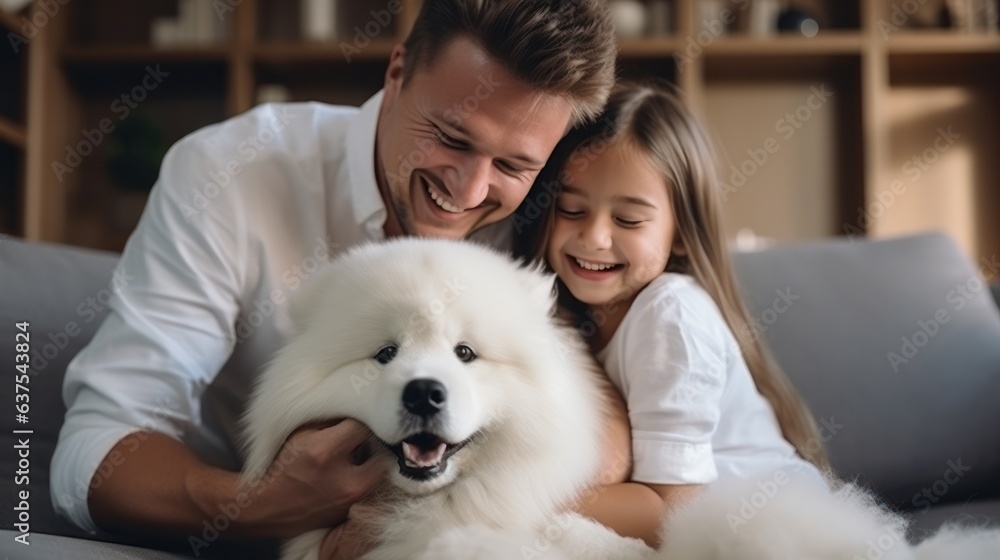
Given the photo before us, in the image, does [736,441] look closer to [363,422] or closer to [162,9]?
[363,422]

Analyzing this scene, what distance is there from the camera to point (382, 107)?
1.99 meters

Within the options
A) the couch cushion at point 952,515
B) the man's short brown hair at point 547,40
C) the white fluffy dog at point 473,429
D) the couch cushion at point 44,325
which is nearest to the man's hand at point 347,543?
the white fluffy dog at point 473,429

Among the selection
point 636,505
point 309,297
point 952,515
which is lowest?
point 952,515

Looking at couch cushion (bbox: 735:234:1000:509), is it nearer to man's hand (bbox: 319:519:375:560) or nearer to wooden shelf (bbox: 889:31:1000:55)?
man's hand (bbox: 319:519:375:560)

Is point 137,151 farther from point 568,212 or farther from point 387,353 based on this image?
point 387,353

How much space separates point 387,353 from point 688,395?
0.56 m

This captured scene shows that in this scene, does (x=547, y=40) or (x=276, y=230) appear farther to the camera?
(x=276, y=230)

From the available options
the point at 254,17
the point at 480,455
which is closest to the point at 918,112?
the point at 254,17

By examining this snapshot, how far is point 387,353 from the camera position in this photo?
1.36 m

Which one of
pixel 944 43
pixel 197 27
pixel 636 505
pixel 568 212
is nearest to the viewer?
pixel 636 505

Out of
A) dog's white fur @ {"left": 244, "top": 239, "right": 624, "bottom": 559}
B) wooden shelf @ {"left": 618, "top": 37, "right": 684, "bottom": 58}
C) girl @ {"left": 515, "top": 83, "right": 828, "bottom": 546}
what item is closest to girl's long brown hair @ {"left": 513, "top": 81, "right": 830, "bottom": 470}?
girl @ {"left": 515, "top": 83, "right": 828, "bottom": 546}

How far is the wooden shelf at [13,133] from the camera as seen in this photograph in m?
4.08

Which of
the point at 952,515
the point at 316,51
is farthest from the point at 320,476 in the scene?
the point at 316,51

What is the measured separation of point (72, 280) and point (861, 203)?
3.89 metres
